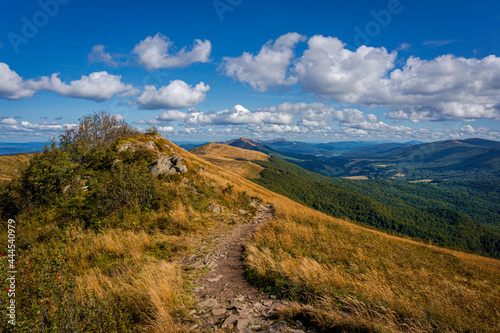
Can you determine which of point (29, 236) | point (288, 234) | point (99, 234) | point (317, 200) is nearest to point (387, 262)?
point (288, 234)

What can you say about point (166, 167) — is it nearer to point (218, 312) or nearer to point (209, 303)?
point (209, 303)

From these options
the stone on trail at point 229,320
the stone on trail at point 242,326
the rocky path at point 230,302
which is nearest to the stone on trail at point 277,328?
the rocky path at point 230,302

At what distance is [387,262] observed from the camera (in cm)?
1043

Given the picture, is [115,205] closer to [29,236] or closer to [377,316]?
[29,236]

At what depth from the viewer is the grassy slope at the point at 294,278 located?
17.3 ft

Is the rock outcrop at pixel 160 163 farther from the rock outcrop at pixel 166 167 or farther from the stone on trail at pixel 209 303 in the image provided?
the stone on trail at pixel 209 303

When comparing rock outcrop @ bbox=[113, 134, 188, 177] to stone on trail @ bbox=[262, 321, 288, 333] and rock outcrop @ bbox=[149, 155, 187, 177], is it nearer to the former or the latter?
rock outcrop @ bbox=[149, 155, 187, 177]

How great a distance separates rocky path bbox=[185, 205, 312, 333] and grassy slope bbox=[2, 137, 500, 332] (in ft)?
1.86

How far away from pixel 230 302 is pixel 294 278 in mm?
2305

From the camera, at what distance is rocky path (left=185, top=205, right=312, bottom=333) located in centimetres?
532

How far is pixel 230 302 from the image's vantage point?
6641 millimetres

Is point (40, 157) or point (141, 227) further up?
point (40, 157)

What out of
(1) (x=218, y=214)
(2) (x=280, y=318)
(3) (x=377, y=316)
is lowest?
(1) (x=218, y=214)

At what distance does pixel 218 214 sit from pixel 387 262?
38.1 feet
